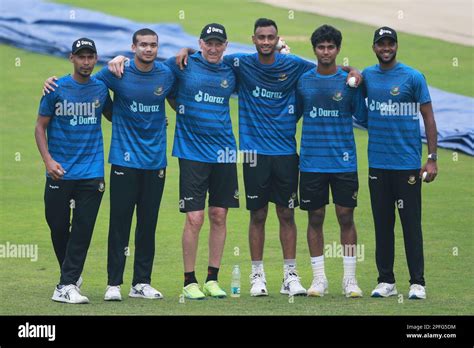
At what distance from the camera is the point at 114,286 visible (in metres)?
13.1

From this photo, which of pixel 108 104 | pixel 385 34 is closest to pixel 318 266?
pixel 385 34

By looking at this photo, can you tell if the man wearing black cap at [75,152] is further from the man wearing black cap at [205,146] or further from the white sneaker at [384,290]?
the white sneaker at [384,290]

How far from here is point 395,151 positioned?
13.2 meters

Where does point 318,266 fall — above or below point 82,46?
below

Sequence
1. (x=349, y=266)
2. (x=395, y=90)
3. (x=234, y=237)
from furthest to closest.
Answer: (x=234, y=237), (x=349, y=266), (x=395, y=90)

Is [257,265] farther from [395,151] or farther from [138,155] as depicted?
[395,151]

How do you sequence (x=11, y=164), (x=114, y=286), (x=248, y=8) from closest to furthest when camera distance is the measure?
(x=114, y=286), (x=11, y=164), (x=248, y=8)

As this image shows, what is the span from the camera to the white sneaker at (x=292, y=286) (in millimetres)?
13422

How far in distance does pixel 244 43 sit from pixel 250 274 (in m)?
13.6

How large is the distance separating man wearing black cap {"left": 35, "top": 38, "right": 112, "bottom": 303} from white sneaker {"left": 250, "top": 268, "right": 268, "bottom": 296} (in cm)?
171

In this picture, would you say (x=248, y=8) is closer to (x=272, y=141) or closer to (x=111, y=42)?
(x=111, y=42)

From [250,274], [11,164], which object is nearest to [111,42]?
[11,164]

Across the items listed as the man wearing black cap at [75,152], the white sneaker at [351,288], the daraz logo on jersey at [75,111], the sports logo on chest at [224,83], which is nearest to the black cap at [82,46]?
the man wearing black cap at [75,152]

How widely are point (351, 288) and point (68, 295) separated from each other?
2795mm
